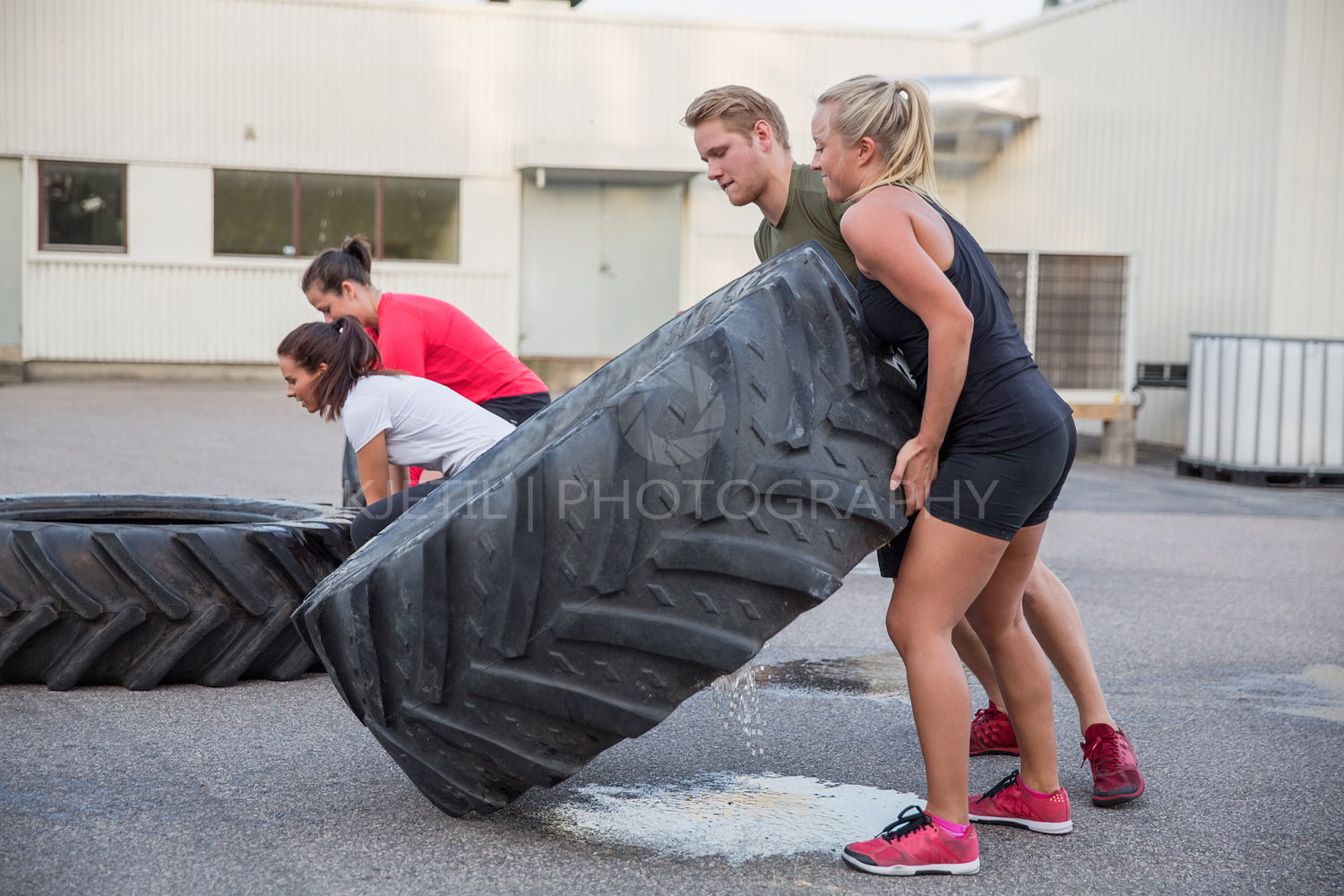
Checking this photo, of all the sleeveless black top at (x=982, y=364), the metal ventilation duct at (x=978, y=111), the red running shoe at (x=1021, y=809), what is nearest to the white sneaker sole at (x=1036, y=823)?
the red running shoe at (x=1021, y=809)

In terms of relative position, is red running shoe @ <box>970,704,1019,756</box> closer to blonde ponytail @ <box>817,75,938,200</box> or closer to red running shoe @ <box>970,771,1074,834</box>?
red running shoe @ <box>970,771,1074,834</box>

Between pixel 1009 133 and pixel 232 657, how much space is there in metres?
14.6

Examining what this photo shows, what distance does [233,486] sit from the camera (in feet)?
27.4

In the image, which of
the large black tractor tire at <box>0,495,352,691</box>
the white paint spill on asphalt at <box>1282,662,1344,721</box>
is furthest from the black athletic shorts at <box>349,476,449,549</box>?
the white paint spill on asphalt at <box>1282,662,1344,721</box>

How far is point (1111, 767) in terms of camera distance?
3.18m

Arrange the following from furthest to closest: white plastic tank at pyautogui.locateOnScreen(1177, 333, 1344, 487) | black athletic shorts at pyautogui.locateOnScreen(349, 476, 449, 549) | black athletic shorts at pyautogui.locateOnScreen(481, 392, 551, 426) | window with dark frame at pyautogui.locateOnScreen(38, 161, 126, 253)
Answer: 1. window with dark frame at pyautogui.locateOnScreen(38, 161, 126, 253)
2. white plastic tank at pyautogui.locateOnScreen(1177, 333, 1344, 487)
3. black athletic shorts at pyautogui.locateOnScreen(481, 392, 551, 426)
4. black athletic shorts at pyautogui.locateOnScreen(349, 476, 449, 549)

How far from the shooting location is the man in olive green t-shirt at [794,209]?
3.30 meters

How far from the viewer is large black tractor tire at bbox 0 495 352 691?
3.77 metres

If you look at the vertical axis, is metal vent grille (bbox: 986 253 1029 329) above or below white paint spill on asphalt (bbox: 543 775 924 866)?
above

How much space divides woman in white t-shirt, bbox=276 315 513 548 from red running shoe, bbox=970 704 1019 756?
1775mm

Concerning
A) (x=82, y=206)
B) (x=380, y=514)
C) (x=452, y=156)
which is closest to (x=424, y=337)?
(x=380, y=514)

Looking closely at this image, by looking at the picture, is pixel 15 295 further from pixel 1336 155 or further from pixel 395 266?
pixel 1336 155

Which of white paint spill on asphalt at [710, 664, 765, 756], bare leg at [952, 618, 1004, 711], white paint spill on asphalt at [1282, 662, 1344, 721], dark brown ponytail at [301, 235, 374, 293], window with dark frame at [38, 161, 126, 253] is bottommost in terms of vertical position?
white paint spill on asphalt at [1282, 662, 1344, 721]

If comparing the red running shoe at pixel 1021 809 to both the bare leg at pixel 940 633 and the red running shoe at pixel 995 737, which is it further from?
the red running shoe at pixel 995 737
